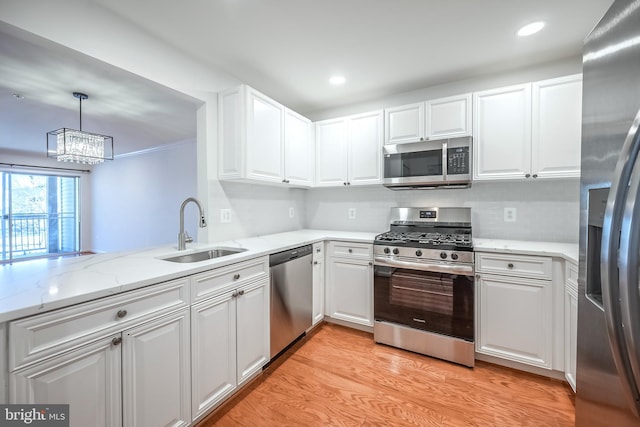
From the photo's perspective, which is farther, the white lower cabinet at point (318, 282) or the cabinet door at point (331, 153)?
the cabinet door at point (331, 153)

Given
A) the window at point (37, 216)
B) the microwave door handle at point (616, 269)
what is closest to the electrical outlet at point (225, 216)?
the microwave door handle at point (616, 269)

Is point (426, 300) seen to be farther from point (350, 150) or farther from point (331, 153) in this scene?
point (331, 153)

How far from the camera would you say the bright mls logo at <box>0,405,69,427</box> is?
34.7 inches

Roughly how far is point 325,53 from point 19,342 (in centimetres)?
239

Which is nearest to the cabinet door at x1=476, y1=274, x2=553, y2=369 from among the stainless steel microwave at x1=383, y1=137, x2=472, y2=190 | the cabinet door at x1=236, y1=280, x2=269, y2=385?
the stainless steel microwave at x1=383, y1=137, x2=472, y2=190

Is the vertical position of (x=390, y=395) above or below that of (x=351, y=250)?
below

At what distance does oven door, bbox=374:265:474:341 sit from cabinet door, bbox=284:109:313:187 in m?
1.25

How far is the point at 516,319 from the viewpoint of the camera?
1981mm

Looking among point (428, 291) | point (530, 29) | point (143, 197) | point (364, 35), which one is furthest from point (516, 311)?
point (143, 197)

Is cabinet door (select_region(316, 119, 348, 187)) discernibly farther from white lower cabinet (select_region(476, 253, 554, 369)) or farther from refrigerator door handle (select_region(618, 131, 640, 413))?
refrigerator door handle (select_region(618, 131, 640, 413))

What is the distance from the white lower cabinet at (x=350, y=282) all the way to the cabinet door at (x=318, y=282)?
8 centimetres

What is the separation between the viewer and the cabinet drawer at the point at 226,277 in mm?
1472

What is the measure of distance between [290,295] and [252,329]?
0.46 meters

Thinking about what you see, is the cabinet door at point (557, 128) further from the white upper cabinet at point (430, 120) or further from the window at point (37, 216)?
the window at point (37, 216)
